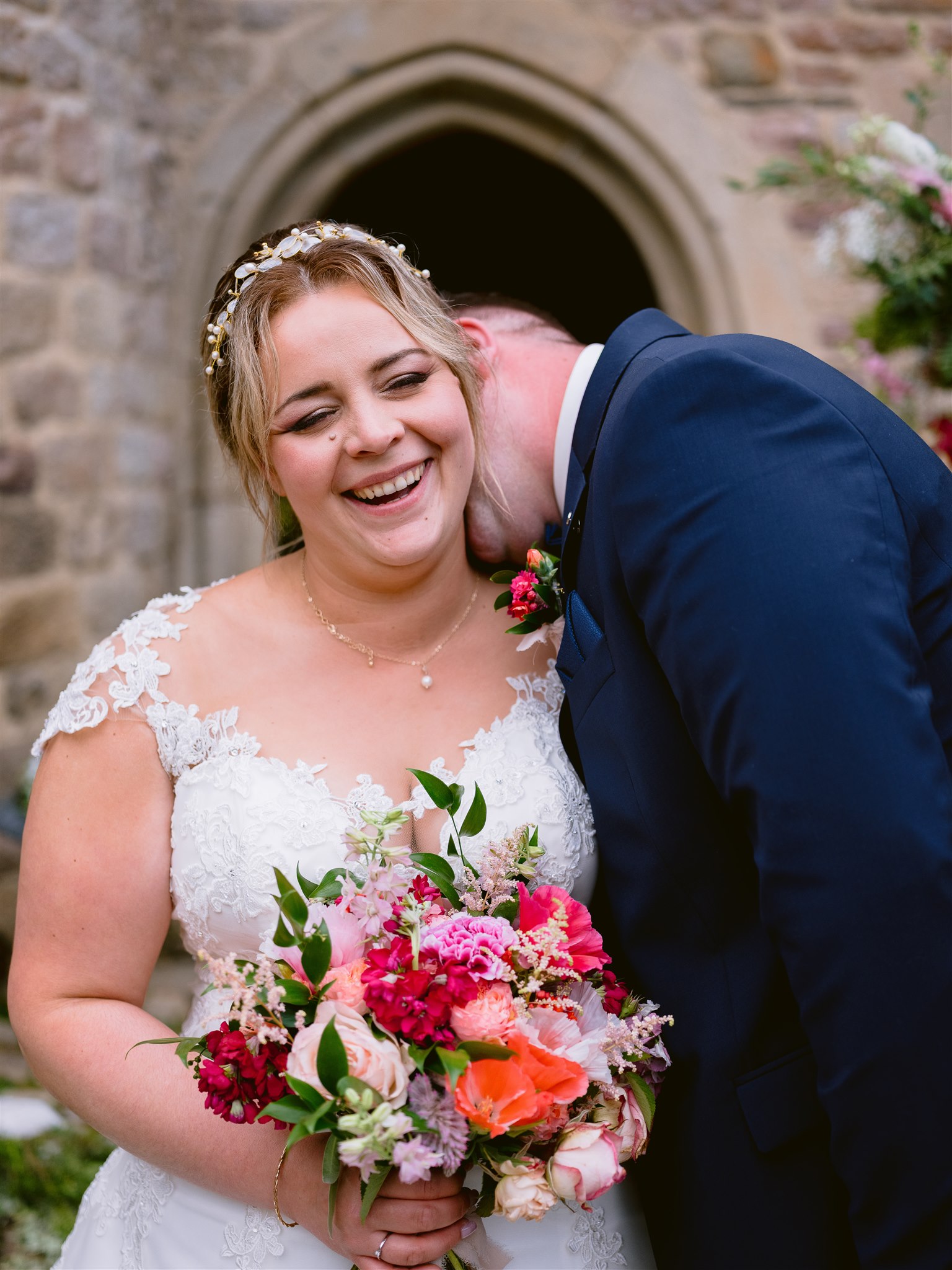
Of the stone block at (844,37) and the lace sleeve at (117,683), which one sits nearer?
the lace sleeve at (117,683)

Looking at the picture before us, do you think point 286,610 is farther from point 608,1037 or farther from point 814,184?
point 814,184

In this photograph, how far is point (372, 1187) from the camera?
131 cm

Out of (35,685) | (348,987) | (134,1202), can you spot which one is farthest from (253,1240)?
(35,685)

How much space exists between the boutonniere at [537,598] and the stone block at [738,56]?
3.58 m

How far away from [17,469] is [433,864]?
3.12m

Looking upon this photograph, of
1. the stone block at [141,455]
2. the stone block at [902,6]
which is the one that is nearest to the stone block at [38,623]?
the stone block at [141,455]

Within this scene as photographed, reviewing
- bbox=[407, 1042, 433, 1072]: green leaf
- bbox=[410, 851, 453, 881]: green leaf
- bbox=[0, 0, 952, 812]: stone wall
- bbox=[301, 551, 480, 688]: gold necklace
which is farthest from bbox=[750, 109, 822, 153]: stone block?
bbox=[407, 1042, 433, 1072]: green leaf

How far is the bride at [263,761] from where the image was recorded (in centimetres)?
169

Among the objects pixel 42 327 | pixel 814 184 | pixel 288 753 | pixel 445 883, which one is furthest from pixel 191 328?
pixel 445 883

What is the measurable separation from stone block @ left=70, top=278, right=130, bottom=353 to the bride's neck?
2627mm

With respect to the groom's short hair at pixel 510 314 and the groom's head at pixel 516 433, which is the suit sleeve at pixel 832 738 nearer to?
the groom's head at pixel 516 433

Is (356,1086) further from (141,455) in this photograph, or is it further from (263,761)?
(141,455)

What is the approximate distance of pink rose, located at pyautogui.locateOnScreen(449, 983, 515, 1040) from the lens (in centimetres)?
129

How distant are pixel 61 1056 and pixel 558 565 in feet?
3.75
